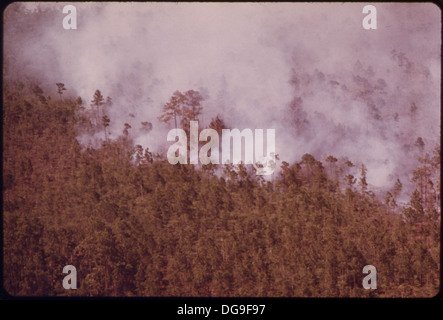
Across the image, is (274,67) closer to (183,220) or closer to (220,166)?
(220,166)

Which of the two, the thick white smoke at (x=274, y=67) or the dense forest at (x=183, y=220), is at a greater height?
the thick white smoke at (x=274, y=67)

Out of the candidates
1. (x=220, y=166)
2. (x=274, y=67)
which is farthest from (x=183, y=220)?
(x=274, y=67)

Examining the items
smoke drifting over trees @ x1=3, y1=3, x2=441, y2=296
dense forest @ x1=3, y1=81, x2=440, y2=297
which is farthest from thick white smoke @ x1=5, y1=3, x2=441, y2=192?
dense forest @ x1=3, y1=81, x2=440, y2=297

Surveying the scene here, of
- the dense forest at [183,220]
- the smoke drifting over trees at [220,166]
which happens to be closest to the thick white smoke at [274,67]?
the smoke drifting over trees at [220,166]

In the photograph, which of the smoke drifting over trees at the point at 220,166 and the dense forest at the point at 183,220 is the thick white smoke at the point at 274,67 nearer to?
the smoke drifting over trees at the point at 220,166

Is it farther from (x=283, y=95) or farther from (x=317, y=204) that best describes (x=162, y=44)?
(x=317, y=204)

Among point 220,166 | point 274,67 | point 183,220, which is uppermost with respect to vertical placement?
point 274,67

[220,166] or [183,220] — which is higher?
[220,166]

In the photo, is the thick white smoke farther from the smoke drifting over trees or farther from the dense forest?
the dense forest
